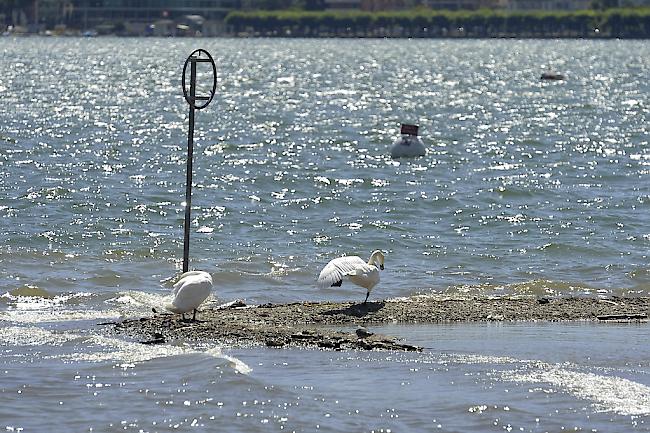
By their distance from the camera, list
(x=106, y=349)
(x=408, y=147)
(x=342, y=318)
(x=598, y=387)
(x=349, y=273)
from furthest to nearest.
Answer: (x=408, y=147)
(x=349, y=273)
(x=342, y=318)
(x=106, y=349)
(x=598, y=387)

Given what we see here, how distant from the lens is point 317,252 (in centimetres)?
2553

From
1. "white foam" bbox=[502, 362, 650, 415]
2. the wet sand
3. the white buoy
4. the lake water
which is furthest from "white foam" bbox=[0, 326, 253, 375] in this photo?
the white buoy

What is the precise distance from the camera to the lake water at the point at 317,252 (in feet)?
47.6

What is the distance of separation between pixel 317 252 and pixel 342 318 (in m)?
7.35

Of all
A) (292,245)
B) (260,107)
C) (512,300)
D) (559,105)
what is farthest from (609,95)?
(512,300)

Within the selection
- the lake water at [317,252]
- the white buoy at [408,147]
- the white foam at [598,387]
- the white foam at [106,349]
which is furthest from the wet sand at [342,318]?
the white buoy at [408,147]

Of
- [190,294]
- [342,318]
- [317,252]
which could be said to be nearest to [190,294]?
[190,294]

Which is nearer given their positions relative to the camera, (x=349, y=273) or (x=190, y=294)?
(x=190, y=294)

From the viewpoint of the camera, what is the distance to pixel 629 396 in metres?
14.7

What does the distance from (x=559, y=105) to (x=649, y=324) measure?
185 ft

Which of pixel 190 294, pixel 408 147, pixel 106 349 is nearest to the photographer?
pixel 106 349

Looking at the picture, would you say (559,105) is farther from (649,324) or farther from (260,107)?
(649,324)

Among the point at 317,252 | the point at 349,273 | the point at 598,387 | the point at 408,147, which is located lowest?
the point at 408,147

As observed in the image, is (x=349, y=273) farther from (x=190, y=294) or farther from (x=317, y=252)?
(x=317, y=252)
